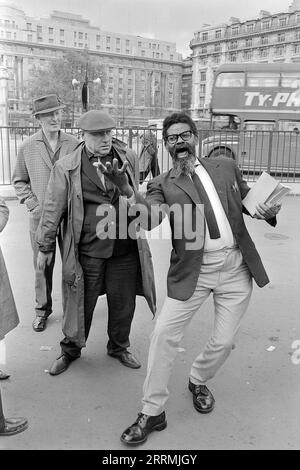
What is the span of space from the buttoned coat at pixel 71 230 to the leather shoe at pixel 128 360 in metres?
0.38

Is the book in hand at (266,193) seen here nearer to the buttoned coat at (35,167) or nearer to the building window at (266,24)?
the buttoned coat at (35,167)

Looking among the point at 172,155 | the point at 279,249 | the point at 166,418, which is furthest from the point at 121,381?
the point at 279,249

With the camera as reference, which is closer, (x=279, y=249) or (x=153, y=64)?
(x=279, y=249)

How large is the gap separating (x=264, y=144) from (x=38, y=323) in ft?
36.4

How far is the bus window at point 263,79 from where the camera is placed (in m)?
16.2

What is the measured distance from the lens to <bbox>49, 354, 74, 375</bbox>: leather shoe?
3260mm

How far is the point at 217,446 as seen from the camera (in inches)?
98.5

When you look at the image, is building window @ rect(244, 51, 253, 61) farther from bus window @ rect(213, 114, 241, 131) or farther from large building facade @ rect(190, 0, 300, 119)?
bus window @ rect(213, 114, 241, 131)

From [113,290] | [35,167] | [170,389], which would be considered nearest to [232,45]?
[35,167]

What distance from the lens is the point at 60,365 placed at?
330 centimetres

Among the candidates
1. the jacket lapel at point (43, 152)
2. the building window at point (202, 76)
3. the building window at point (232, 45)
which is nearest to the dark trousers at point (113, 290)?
the jacket lapel at point (43, 152)
